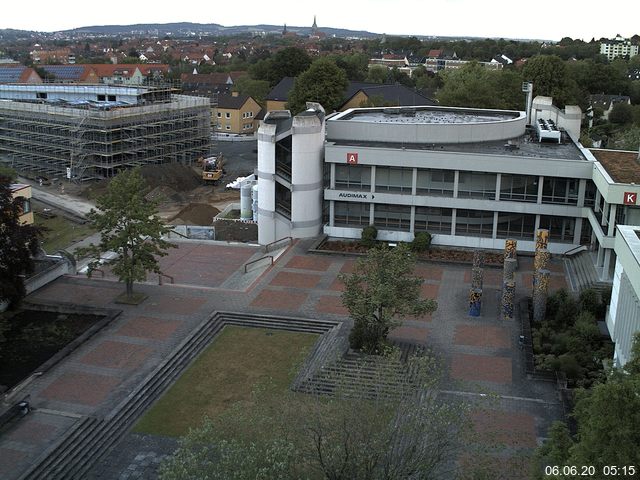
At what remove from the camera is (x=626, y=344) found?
25.0 meters

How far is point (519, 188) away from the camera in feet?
142

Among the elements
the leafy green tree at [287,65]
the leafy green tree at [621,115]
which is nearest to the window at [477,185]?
the leafy green tree at [621,115]

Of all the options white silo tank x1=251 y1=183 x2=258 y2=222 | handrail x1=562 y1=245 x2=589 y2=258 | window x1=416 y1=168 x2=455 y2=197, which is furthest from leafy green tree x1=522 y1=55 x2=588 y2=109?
white silo tank x1=251 y1=183 x2=258 y2=222

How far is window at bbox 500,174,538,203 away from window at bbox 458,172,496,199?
0.61 metres

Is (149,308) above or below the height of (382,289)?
below

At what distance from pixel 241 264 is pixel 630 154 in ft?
78.7

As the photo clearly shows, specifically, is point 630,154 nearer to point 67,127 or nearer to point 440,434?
point 440,434

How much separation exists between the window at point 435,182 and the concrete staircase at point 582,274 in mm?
8020

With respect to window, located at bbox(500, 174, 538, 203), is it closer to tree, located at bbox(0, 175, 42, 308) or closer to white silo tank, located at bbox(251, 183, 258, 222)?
white silo tank, located at bbox(251, 183, 258, 222)

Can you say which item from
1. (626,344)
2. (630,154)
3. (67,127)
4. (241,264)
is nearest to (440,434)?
(626,344)

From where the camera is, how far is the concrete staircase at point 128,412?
22344 millimetres

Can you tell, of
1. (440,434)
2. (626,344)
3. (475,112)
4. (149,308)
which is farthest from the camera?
(475,112)

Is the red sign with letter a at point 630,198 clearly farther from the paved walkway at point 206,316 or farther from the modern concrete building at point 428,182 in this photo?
the paved walkway at point 206,316

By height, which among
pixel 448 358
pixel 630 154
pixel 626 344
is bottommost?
pixel 448 358
